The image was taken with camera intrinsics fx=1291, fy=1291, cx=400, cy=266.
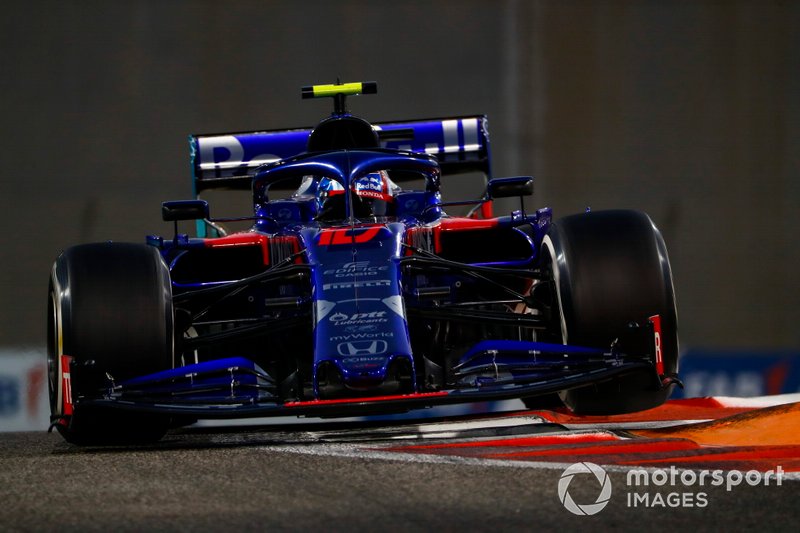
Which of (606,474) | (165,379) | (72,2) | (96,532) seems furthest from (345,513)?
(72,2)

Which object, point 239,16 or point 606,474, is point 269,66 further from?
point 606,474

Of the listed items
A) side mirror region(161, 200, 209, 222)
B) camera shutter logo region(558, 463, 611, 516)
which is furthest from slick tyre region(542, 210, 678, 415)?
side mirror region(161, 200, 209, 222)

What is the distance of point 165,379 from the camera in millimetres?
5047

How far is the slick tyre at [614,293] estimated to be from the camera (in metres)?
5.32

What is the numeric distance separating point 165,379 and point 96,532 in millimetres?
1852

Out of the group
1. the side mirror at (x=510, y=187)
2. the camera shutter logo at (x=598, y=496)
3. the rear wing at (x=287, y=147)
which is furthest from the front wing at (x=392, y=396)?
the rear wing at (x=287, y=147)

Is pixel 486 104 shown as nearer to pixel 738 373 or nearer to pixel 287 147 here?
pixel 287 147

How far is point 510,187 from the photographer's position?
6105 millimetres

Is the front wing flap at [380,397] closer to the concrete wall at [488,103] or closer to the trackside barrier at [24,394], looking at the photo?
the trackside barrier at [24,394]

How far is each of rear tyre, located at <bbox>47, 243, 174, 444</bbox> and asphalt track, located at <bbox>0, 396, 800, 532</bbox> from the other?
167 millimetres

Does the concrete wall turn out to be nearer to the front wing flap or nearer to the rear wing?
the rear wing

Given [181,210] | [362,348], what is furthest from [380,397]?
[181,210]

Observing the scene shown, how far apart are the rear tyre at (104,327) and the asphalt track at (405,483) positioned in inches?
6.6

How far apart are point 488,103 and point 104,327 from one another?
5090mm
